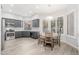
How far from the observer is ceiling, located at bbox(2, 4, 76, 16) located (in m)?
1.88

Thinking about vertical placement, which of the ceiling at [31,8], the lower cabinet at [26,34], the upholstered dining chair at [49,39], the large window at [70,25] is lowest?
the upholstered dining chair at [49,39]

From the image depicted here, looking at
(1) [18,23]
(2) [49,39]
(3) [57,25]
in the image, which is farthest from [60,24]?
(1) [18,23]

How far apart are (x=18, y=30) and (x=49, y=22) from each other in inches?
33.0

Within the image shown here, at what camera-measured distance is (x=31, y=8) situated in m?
1.93

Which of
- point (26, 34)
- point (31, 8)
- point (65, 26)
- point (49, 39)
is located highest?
point (31, 8)

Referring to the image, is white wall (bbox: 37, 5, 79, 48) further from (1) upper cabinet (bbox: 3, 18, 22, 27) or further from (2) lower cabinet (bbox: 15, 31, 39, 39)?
(1) upper cabinet (bbox: 3, 18, 22, 27)

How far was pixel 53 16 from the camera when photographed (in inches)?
75.6

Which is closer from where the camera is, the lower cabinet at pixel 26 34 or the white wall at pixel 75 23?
the white wall at pixel 75 23

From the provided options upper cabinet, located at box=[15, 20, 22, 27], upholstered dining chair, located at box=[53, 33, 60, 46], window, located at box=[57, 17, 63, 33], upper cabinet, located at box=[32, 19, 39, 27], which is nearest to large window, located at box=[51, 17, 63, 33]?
window, located at box=[57, 17, 63, 33]

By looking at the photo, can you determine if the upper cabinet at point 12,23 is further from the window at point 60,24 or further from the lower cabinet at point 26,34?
the window at point 60,24

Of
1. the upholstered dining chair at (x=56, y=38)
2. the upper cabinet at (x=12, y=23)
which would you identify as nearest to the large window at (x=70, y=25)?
the upholstered dining chair at (x=56, y=38)

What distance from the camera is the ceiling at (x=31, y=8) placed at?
188 centimetres

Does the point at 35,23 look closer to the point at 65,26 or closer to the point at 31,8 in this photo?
the point at 31,8
